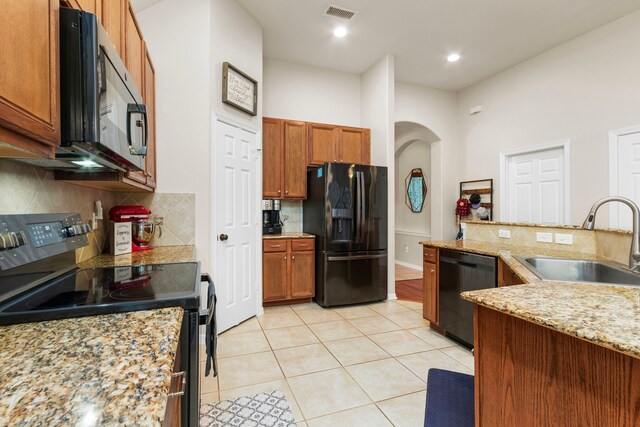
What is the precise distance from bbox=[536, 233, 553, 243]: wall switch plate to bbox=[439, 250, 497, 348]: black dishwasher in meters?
0.57

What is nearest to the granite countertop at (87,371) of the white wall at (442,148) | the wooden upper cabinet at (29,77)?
the wooden upper cabinet at (29,77)

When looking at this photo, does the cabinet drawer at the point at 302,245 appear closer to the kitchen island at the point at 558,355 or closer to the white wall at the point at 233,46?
the white wall at the point at 233,46

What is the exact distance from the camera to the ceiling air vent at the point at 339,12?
3.11 meters

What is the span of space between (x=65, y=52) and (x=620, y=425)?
5.91 ft

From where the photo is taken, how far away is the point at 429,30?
352 centimetres

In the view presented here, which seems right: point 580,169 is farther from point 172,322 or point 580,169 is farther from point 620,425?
point 172,322

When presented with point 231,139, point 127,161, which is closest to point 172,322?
point 127,161

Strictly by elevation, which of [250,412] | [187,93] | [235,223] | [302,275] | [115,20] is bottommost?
[250,412]

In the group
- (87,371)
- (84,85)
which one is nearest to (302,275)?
(84,85)

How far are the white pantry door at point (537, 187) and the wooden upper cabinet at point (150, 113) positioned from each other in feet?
15.1

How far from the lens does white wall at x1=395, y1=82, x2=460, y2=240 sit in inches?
196

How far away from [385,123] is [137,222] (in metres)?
3.12

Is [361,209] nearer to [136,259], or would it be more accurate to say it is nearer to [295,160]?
[295,160]

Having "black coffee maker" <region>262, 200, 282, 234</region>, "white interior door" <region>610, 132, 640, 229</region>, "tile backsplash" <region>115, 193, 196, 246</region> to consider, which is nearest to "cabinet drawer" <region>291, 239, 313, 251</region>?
"black coffee maker" <region>262, 200, 282, 234</region>
